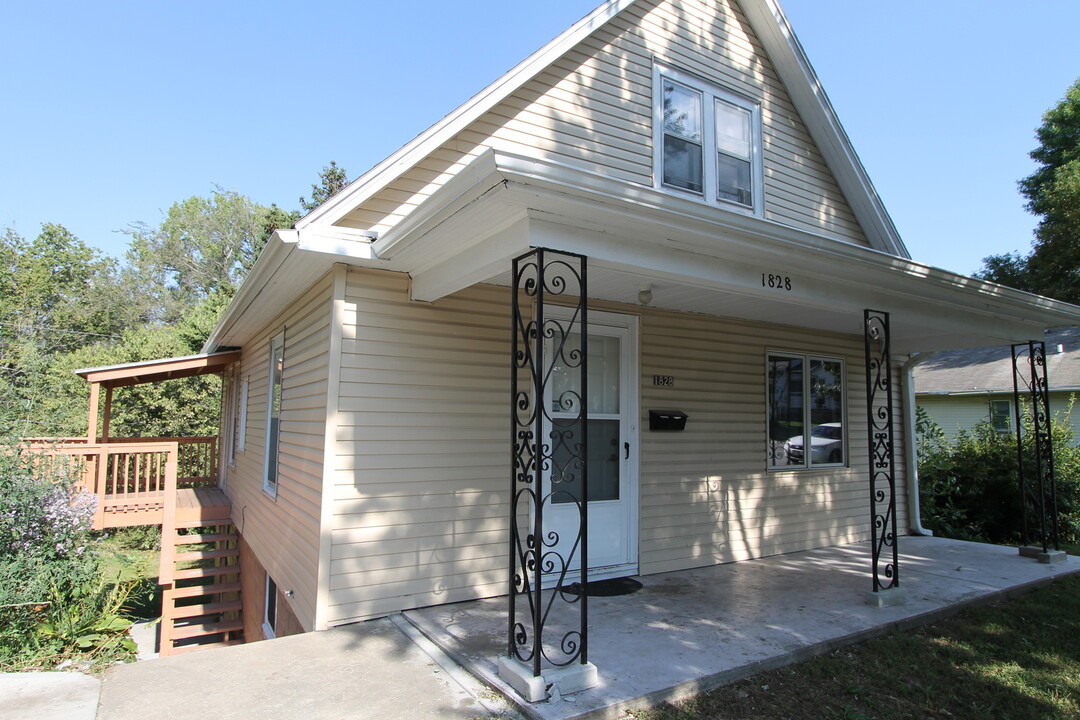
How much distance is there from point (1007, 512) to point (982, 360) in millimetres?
11313

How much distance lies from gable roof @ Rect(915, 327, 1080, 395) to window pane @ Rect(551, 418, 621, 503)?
14790 millimetres

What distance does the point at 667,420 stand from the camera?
603cm

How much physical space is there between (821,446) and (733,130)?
12.8ft

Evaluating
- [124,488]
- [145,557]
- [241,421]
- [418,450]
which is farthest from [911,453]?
[145,557]

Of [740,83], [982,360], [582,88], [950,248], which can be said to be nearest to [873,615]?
[582,88]

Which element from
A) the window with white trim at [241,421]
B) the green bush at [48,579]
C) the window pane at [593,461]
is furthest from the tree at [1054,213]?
the green bush at [48,579]

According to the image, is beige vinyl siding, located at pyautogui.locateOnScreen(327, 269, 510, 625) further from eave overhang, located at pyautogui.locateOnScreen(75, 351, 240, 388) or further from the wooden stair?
eave overhang, located at pyautogui.locateOnScreen(75, 351, 240, 388)

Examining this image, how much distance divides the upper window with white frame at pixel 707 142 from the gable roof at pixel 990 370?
1274cm

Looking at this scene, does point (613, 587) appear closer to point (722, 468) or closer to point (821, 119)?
point (722, 468)

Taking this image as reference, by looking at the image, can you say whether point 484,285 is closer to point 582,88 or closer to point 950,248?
point 582,88

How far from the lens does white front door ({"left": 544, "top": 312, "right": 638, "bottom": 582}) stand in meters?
5.42

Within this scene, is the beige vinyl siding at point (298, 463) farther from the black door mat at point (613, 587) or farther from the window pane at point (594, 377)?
A: the black door mat at point (613, 587)

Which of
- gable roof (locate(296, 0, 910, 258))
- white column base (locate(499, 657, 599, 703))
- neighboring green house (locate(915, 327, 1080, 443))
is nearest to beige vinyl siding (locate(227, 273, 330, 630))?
gable roof (locate(296, 0, 910, 258))

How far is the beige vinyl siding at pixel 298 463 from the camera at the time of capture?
16.0ft
